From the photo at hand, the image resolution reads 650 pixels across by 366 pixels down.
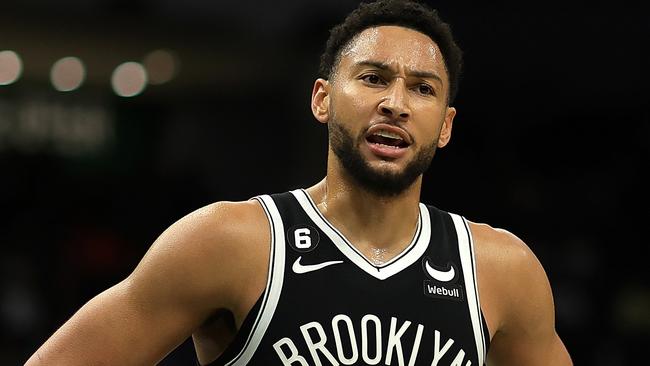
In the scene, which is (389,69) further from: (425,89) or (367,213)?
(367,213)

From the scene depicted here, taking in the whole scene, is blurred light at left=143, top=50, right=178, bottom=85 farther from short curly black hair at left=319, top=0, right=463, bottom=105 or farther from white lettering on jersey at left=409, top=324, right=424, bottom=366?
white lettering on jersey at left=409, top=324, right=424, bottom=366

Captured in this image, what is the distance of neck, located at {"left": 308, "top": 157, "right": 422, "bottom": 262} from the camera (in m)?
2.96

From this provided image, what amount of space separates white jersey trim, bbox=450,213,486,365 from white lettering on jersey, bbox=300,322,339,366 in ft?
1.45

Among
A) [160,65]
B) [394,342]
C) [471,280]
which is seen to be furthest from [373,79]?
[160,65]

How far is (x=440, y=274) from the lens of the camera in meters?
2.91

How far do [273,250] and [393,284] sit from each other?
1.17ft

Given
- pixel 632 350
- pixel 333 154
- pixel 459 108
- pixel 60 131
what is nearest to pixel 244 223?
pixel 333 154

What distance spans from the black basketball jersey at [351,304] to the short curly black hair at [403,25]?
500 mm

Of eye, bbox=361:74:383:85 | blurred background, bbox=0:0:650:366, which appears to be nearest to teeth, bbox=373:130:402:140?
eye, bbox=361:74:383:85

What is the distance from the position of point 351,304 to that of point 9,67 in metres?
7.12

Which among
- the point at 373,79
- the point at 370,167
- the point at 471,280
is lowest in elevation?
the point at 471,280

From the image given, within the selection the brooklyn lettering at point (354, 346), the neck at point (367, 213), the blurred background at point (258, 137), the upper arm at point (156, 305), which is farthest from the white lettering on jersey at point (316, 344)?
the blurred background at point (258, 137)

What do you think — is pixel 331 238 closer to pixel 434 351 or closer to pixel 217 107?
pixel 434 351

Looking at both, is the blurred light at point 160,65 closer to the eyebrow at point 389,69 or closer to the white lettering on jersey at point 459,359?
the eyebrow at point 389,69
